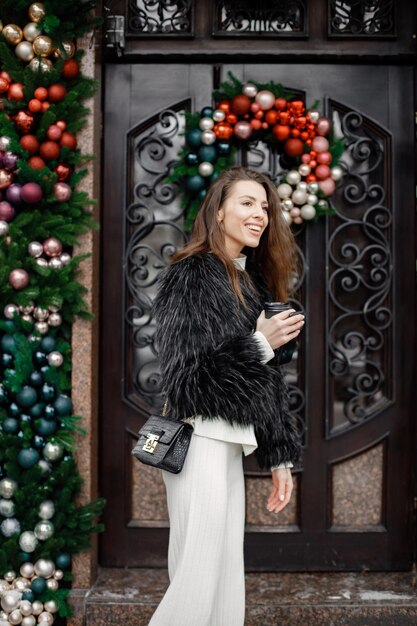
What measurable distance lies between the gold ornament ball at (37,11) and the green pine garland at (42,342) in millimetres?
27

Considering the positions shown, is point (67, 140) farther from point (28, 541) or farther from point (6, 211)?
point (28, 541)

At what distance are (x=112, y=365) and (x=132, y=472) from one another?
62 centimetres

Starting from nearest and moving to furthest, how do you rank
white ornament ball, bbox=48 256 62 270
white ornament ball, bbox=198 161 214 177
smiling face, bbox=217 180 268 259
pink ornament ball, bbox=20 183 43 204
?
smiling face, bbox=217 180 268 259, pink ornament ball, bbox=20 183 43 204, white ornament ball, bbox=48 256 62 270, white ornament ball, bbox=198 161 214 177

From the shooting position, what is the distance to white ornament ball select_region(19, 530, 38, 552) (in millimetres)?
3248

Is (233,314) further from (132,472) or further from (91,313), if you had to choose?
(132,472)

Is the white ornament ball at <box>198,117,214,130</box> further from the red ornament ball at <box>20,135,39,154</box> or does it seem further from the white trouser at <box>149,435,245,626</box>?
the white trouser at <box>149,435,245,626</box>

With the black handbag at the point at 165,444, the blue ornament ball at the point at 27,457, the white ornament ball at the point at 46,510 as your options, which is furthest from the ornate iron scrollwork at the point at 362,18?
the white ornament ball at the point at 46,510

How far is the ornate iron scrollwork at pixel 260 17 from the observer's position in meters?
3.71

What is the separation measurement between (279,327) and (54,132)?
1.63m

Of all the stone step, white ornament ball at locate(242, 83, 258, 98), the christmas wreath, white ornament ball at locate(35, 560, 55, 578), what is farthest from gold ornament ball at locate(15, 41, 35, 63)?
the stone step

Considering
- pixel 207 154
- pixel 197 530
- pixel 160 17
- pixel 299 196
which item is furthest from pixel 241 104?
pixel 197 530

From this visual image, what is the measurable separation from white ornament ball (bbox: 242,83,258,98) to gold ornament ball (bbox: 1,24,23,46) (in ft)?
3.81

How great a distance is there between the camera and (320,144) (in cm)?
356

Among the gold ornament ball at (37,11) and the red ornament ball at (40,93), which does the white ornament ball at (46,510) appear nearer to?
the red ornament ball at (40,93)
